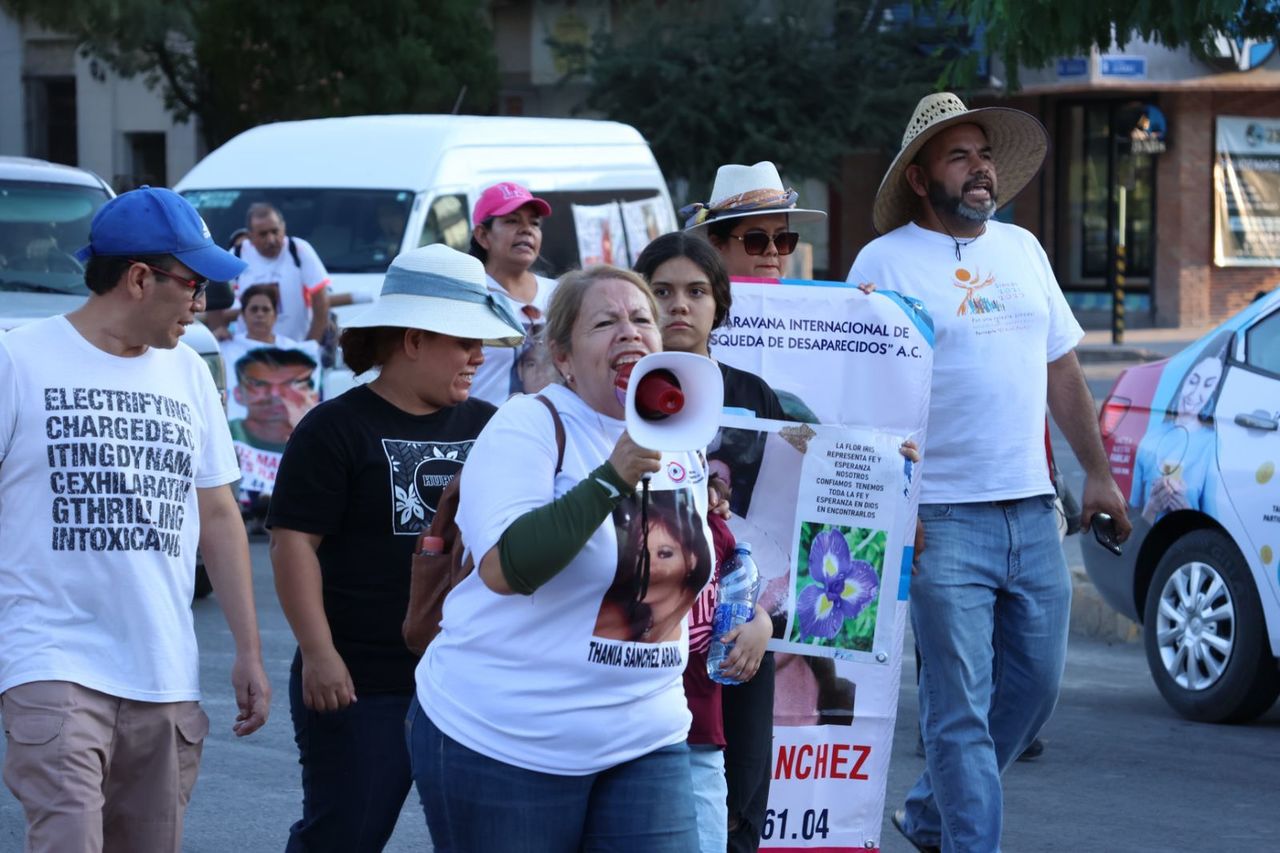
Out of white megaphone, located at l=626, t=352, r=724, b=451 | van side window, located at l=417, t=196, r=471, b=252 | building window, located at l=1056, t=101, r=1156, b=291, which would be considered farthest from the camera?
building window, located at l=1056, t=101, r=1156, b=291

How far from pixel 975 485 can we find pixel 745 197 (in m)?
0.98

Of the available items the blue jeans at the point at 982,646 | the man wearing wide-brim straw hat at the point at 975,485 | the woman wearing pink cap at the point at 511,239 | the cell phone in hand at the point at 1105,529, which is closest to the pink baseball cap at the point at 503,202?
the woman wearing pink cap at the point at 511,239

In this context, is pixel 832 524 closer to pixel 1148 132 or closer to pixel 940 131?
pixel 940 131

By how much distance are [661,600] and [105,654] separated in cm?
123

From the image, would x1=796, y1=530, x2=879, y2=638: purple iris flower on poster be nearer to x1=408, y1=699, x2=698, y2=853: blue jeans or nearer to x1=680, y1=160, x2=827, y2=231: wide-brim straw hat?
x1=680, y1=160, x2=827, y2=231: wide-brim straw hat

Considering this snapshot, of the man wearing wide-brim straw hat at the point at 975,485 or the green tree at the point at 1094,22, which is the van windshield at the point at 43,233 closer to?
the green tree at the point at 1094,22

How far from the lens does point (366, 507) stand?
420 centimetres

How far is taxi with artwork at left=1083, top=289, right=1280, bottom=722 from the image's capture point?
24.7ft

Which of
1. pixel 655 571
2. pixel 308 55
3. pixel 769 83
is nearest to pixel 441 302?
pixel 655 571

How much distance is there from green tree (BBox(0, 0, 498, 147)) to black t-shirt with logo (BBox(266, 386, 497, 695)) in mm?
24482

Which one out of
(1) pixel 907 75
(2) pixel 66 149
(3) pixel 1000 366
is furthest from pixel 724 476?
(2) pixel 66 149

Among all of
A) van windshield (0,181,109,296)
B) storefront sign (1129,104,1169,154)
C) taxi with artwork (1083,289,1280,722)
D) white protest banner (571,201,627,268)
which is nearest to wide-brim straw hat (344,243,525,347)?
taxi with artwork (1083,289,1280,722)

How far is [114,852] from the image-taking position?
4.11 metres

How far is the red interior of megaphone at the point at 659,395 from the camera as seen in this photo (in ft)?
10.3
